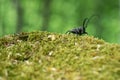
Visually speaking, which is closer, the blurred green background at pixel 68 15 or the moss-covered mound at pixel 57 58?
the moss-covered mound at pixel 57 58

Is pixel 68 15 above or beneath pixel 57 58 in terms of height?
above

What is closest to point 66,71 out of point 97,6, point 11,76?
point 11,76

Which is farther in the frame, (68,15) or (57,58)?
(68,15)

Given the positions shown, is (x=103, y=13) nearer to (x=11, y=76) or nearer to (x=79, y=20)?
(x=79, y=20)

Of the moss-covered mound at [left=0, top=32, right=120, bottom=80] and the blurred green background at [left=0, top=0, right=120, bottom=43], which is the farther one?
the blurred green background at [left=0, top=0, right=120, bottom=43]

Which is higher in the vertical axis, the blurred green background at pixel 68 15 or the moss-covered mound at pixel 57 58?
the blurred green background at pixel 68 15

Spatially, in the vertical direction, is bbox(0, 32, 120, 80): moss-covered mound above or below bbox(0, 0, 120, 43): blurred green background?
below
